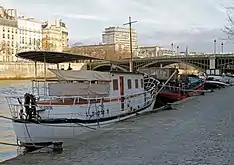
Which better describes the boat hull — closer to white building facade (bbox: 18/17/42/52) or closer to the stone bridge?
the stone bridge

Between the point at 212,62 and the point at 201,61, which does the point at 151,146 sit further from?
the point at 201,61

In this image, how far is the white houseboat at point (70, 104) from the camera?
14305 mm

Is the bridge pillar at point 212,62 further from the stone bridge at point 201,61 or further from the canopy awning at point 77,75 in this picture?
the canopy awning at point 77,75

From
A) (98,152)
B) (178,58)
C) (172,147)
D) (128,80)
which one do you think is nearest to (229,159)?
(172,147)

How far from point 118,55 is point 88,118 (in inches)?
4388

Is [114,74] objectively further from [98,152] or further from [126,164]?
[126,164]

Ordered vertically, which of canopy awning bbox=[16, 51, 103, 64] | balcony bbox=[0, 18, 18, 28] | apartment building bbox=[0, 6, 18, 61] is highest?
balcony bbox=[0, 18, 18, 28]

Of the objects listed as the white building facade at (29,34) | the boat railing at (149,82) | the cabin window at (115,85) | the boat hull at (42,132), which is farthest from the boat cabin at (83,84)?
the white building facade at (29,34)

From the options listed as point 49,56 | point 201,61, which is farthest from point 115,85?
point 201,61

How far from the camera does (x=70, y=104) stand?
Result: 1568 cm

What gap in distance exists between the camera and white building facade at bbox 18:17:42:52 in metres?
151

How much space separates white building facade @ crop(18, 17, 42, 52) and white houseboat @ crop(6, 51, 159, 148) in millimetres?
131526

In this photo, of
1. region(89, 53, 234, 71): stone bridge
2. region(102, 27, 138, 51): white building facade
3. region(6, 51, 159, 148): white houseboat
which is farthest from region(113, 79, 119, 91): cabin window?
region(102, 27, 138, 51): white building facade

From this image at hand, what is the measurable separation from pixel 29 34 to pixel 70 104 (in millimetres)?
146499
